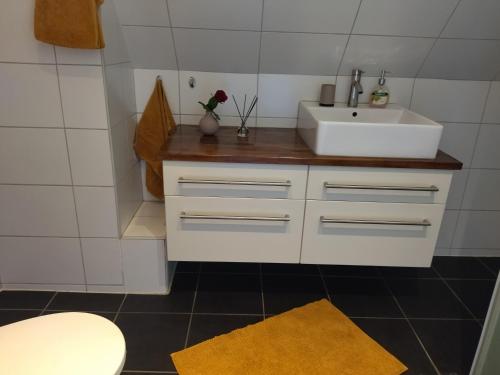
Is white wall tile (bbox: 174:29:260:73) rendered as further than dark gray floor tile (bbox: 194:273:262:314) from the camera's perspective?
No

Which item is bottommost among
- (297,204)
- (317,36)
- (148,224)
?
(148,224)

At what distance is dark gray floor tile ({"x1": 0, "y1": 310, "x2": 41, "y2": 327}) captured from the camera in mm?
1776

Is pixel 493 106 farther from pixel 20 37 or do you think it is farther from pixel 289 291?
pixel 20 37

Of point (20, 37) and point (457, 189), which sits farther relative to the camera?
point (457, 189)

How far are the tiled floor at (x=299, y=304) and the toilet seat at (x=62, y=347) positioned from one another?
493 millimetres

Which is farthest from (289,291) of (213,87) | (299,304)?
(213,87)

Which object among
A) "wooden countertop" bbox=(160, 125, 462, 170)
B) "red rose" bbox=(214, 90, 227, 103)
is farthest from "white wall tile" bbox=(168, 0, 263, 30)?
"wooden countertop" bbox=(160, 125, 462, 170)

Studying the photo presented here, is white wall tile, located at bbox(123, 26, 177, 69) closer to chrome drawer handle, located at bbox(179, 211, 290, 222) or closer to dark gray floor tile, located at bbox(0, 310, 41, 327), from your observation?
chrome drawer handle, located at bbox(179, 211, 290, 222)

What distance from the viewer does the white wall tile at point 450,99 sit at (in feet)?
6.91

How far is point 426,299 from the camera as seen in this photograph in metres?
2.05

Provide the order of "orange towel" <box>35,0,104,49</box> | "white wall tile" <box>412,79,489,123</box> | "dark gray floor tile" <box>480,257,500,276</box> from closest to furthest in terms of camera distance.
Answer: "orange towel" <box>35,0,104,49</box> < "white wall tile" <box>412,79,489,123</box> < "dark gray floor tile" <box>480,257,500,276</box>

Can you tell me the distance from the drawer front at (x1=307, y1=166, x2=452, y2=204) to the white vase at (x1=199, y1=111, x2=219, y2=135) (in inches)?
21.7

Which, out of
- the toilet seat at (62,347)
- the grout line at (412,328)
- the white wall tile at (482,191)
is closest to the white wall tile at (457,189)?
the white wall tile at (482,191)

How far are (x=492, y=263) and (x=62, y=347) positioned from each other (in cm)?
244
